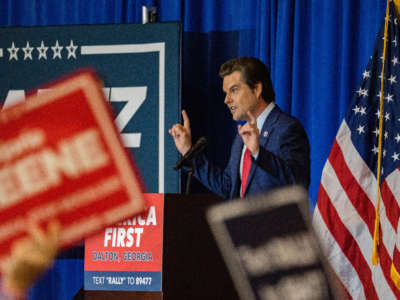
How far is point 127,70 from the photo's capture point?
2.89m

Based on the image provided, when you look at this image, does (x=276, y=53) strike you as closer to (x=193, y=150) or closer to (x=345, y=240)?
(x=345, y=240)

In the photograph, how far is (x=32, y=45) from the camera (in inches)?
117

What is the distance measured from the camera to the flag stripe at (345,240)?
246 cm

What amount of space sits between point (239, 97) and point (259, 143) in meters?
0.37

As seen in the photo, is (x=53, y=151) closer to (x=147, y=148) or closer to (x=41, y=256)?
(x=41, y=256)

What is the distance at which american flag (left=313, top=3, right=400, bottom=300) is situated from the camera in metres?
2.43

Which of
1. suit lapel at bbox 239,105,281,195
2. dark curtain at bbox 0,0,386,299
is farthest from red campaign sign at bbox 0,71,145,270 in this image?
dark curtain at bbox 0,0,386,299

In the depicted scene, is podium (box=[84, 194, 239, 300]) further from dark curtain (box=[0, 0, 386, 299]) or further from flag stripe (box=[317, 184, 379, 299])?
dark curtain (box=[0, 0, 386, 299])

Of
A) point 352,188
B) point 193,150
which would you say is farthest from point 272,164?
point 193,150

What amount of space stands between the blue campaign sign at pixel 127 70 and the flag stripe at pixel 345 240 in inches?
28.9

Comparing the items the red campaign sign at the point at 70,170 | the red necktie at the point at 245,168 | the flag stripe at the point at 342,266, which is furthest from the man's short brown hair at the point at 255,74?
the red campaign sign at the point at 70,170

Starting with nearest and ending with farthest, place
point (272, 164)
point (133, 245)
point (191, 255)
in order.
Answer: point (191, 255) → point (133, 245) → point (272, 164)

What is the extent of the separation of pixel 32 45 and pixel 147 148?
0.84m

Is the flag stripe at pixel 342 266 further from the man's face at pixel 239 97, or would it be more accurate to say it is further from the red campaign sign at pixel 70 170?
the red campaign sign at pixel 70 170
